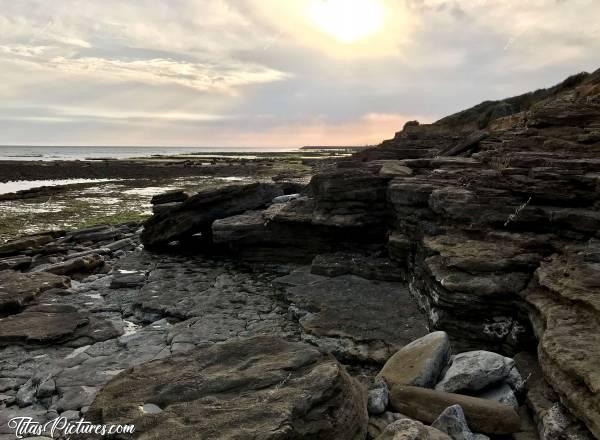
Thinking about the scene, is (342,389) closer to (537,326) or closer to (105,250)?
(537,326)

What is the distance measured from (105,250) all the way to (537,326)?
1944 cm

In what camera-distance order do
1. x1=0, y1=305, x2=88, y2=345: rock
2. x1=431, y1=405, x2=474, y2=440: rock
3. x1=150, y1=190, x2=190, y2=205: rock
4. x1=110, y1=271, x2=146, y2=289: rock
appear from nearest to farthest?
x1=431, y1=405, x2=474, y2=440: rock < x1=0, y1=305, x2=88, y2=345: rock < x1=110, y1=271, x2=146, y2=289: rock < x1=150, y1=190, x2=190, y2=205: rock

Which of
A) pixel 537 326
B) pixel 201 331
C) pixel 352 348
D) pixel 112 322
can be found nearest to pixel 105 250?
pixel 112 322

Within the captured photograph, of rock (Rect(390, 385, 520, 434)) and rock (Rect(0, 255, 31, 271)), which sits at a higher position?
rock (Rect(390, 385, 520, 434))

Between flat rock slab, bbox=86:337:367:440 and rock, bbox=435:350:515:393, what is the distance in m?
1.48

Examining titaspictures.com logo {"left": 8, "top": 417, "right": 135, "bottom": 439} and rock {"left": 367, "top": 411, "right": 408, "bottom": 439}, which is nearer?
titaspictures.com logo {"left": 8, "top": 417, "right": 135, "bottom": 439}

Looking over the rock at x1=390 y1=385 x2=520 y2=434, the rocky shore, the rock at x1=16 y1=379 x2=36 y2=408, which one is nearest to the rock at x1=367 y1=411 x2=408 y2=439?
the rocky shore

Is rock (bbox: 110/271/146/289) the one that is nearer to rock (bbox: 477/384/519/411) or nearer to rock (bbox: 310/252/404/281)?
rock (bbox: 310/252/404/281)

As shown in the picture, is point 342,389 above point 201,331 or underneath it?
above

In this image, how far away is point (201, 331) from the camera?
1225cm

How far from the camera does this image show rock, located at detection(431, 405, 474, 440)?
6.48 metres

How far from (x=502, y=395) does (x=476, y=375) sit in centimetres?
48

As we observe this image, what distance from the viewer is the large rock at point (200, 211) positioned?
73.9 feet

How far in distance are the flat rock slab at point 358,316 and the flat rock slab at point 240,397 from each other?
3.15 metres
